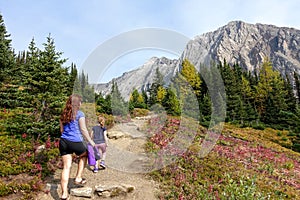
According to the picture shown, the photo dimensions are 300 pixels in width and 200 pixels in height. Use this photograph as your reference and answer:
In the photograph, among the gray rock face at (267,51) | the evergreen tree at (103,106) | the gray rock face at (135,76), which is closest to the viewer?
the gray rock face at (135,76)

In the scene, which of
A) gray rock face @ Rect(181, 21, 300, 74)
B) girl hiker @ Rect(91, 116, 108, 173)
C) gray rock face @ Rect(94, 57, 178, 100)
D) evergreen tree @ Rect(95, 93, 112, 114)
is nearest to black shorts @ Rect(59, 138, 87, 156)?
girl hiker @ Rect(91, 116, 108, 173)

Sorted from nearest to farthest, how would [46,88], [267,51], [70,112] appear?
[70,112], [46,88], [267,51]

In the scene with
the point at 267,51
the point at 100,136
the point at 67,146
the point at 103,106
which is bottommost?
the point at 100,136

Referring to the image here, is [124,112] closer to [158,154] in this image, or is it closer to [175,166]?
[158,154]

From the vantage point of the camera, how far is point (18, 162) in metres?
8.21

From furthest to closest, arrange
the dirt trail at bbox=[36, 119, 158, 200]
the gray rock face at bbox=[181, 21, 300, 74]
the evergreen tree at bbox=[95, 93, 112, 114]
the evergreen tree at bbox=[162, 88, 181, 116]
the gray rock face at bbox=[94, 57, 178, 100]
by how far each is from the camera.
→ the gray rock face at bbox=[181, 21, 300, 74] → the evergreen tree at bbox=[162, 88, 181, 116] → the evergreen tree at bbox=[95, 93, 112, 114] → the gray rock face at bbox=[94, 57, 178, 100] → the dirt trail at bbox=[36, 119, 158, 200]

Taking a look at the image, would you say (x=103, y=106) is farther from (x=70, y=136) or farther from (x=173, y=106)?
(x=70, y=136)

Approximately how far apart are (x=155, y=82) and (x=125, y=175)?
4308 cm

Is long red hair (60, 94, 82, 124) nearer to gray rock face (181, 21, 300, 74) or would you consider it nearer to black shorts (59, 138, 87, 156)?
black shorts (59, 138, 87, 156)

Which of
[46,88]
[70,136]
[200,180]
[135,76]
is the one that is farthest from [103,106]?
[70,136]

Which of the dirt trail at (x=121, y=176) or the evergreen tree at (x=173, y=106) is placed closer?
the dirt trail at (x=121, y=176)

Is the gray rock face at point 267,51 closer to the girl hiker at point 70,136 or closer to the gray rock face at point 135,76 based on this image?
the gray rock face at point 135,76

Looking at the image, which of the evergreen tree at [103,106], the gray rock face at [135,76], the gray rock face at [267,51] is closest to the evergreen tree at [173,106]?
the gray rock face at [135,76]

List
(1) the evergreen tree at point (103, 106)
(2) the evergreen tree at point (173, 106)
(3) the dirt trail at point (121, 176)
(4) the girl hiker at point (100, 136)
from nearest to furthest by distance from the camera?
(3) the dirt trail at point (121, 176) < (4) the girl hiker at point (100, 136) < (1) the evergreen tree at point (103, 106) < (2) the evergreen tree at point (173, 106)
